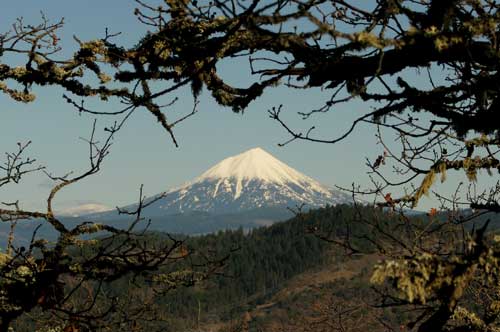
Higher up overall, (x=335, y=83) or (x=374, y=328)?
(x=335, y=83)

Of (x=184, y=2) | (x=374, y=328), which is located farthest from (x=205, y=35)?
(x=374, y=328)

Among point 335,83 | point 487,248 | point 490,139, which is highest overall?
point 335,83

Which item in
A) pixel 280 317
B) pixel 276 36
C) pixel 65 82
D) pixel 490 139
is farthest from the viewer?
pixel 280 317

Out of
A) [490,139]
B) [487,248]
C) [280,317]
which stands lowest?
[280,317]

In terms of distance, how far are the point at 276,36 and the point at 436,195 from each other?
6376 mm

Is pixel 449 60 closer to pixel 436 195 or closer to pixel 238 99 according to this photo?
pixel 238 99

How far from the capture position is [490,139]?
5141mm

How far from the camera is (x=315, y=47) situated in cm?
422

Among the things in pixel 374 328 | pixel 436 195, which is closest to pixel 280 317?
pixel 374 328

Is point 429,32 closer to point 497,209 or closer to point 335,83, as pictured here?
point 335,83

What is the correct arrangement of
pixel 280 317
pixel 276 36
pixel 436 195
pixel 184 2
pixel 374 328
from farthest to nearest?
pixel 280 317
pixel 374 328
pixel 436 195
pixel 184 2
pixel 276 36

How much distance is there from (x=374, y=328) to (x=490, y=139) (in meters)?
140

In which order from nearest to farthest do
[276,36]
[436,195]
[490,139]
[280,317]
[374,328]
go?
[276,36]
[490,139]
[436,195]
[374,328]
[280,317]

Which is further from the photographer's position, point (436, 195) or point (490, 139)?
point (436, 195)
